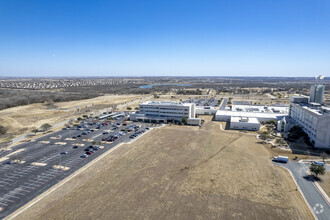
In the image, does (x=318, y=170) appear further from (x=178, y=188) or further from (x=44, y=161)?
(x=44, y=161)

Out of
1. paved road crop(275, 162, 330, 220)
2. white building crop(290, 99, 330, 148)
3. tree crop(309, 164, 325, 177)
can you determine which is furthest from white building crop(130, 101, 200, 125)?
tree crop(309, 164, 325, 177)

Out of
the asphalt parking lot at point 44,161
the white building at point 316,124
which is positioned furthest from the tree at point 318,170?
the asphalt parking lot at point 44,161

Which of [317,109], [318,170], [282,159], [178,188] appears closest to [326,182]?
[318,170]

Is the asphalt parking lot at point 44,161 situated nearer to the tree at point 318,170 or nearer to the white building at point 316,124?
the tree at point 318,170

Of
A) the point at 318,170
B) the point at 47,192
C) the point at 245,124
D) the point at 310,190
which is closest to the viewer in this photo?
the point at 47,192

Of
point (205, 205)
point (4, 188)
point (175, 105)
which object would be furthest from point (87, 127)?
point (205, 205)

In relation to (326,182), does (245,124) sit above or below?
above

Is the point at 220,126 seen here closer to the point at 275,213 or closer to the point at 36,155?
the point at 275,213

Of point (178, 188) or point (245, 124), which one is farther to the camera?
point (245, 124)
